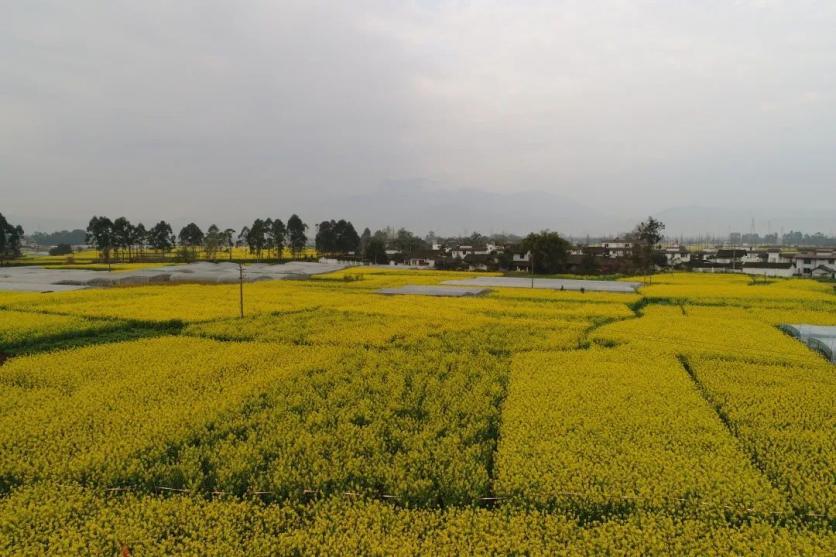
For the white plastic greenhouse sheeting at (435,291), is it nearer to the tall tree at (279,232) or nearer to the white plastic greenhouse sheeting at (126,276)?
the white plastic greenhouse sheeting at (126,276)

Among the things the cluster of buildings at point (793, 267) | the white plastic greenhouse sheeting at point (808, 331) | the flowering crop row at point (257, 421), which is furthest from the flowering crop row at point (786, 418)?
the cluster of buildings at point (793, 267)

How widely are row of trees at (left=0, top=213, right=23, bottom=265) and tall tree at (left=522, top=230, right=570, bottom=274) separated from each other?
59.3 m

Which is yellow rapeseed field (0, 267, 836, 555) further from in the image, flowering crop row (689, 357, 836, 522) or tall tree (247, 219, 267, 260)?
tall tree (247, 219, 267, 260)

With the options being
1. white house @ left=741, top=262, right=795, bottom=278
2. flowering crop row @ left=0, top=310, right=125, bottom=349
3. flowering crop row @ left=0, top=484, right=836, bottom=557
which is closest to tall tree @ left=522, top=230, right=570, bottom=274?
white house @ left=741, top=262, right=795, bottom=278

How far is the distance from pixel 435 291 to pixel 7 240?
210 feet

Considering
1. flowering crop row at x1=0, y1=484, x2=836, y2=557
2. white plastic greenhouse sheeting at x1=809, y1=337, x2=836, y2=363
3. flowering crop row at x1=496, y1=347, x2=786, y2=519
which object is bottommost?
flowering crop row at x1=0, y1=484, x2=836, y2=557

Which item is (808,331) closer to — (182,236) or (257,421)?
(257,421)

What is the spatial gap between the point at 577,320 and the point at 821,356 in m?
8.80

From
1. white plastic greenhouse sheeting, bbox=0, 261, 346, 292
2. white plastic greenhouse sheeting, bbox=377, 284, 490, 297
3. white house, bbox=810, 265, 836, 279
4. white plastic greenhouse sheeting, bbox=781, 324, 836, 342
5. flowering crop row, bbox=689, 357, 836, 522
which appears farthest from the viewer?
white house, bbox=810, 265, 836, 279

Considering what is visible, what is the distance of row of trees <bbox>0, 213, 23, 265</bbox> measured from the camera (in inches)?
2327

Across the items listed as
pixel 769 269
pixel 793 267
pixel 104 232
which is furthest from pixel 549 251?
pixel 104 232

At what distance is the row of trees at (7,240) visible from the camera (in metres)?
59.1

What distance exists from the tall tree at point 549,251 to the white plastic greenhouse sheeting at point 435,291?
1902 centimetres

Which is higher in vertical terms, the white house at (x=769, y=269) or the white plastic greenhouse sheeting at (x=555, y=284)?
the white house at (x=769, y=269)
